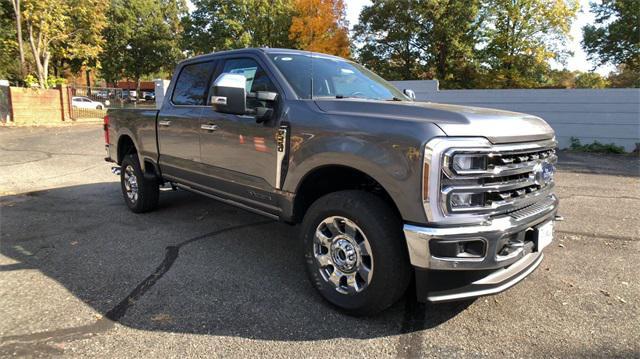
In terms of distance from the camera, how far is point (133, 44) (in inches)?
1914

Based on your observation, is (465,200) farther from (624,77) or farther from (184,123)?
(624,77)

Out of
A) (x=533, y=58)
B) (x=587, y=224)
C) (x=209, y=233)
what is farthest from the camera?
(x=533, y=58)

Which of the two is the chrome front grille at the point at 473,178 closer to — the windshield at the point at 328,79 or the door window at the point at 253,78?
the windshield at the point at 328,79

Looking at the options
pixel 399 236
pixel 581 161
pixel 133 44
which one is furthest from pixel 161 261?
pixel 133 44

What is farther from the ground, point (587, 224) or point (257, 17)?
point (257, 17)

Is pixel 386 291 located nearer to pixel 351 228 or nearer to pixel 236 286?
pixel 351 228

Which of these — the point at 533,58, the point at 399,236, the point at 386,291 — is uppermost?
the point at 533,58

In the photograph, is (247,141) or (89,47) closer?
(247,141)

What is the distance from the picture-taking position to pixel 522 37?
29016 millimetres

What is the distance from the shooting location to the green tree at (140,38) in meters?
46.2

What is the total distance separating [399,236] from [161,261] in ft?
8.15

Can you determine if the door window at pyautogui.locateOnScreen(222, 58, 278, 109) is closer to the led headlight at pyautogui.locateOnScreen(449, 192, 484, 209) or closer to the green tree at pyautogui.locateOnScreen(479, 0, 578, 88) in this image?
the led headlight at pyautogui.locateOnScreen(449, 192, 484, 209)

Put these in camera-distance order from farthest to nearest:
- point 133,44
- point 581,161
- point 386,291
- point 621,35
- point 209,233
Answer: point 133,44, point 621,35, point 581,161, point 209,233, point 386,291

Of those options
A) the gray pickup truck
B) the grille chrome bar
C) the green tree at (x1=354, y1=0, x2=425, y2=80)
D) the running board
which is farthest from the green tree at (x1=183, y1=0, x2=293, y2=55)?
the grille chrome bar
